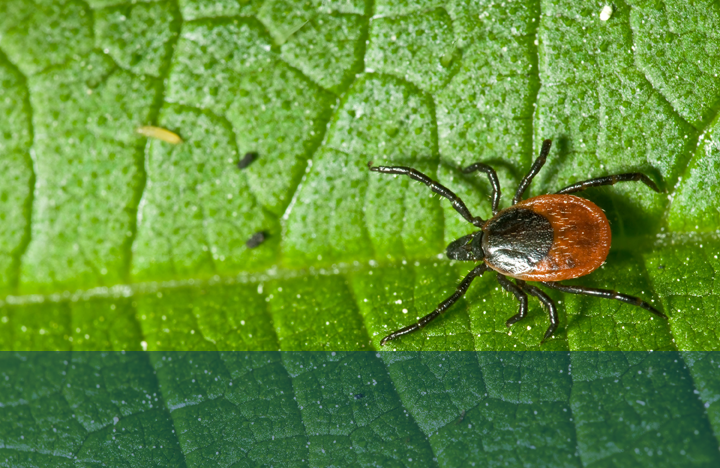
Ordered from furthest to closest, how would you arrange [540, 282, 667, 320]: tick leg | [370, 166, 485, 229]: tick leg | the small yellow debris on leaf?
the small yellow debris on leaf
[370, 166, 485, 229]: tick leg
[540, 282, 667, 320]: tick leg

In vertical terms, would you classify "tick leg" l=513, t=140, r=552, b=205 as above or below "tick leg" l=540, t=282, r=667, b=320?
above

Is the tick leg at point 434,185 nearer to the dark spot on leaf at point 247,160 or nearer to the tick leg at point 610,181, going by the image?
the tick leg at point 610,181

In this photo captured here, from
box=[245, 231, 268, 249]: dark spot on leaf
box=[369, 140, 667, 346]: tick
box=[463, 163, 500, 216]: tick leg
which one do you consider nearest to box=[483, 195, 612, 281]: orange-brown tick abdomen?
box=[369, 140, 667, 346]: tick

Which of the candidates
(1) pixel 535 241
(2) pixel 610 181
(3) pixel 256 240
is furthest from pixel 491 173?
(3) pixel 256 240

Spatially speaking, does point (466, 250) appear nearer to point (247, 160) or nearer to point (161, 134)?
point (247, 160)

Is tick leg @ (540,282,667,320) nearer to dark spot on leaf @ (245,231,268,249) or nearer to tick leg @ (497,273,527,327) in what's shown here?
tick leg @ (497,273,527,327)

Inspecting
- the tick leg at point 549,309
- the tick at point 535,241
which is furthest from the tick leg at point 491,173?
the tick leg at point 549,309

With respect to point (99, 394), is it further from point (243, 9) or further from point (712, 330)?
point (712, 330)
